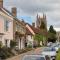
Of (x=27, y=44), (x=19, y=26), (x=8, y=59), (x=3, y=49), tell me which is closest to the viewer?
(x=8, y=59)

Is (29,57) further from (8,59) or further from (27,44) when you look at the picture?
(27,44)

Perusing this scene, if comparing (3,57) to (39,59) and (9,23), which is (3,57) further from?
(39,59)

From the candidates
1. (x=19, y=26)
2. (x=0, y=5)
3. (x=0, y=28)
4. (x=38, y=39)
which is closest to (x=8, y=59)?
(x=0, y=28)

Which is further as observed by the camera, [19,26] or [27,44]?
[27,44]

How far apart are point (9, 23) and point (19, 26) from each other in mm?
11503

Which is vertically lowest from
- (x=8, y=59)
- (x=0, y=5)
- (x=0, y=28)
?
(x=8, y=59)

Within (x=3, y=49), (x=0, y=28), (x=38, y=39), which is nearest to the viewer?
(x=3, y=49)

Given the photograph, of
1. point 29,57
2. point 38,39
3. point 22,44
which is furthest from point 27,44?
point 29,57

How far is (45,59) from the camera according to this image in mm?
20109

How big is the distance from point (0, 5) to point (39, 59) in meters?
37.7

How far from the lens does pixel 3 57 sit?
4047 centimetres

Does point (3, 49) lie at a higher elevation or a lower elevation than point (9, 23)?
lower

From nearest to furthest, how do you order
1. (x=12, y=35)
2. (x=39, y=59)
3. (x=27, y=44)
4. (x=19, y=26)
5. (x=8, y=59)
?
1. (x=39, y=59)
2. (x=8, y=59)
3. (x=12, y=35)
4. (x=19, y=26)
5. (x=27, y=44)

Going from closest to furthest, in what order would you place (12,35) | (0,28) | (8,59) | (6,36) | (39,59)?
(39,59) → (8,59) → (0,28) → (6,36) → (12,35)
